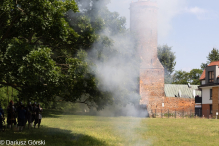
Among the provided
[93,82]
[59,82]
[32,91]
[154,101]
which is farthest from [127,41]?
[154,101]

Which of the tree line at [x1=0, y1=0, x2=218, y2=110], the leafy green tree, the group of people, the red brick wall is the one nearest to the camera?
the leafy green tree

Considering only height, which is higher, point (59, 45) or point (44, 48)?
point (59, 45)

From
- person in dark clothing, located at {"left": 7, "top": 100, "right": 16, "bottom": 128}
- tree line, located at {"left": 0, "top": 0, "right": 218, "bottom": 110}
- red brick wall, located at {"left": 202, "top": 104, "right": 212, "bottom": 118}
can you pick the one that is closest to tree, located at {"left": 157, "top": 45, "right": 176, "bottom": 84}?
tree line, located at {"left": 0, "top": 0, "right": 218, "bottom": 110}

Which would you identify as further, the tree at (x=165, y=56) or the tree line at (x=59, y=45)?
the tree at (x=165, y=56)

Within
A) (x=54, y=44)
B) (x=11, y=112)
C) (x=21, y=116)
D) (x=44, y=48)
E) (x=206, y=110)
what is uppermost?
(x=54, y=44)

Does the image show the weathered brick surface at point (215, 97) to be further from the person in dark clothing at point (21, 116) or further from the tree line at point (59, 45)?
the person in dark clothing at point (21, 116)

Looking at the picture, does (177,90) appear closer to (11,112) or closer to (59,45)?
(11,112)

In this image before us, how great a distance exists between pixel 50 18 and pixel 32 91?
16.1 feet

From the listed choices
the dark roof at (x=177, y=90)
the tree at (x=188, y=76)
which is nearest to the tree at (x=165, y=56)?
the dark roof at (x=177, y=90)

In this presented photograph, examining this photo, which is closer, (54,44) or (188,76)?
(54,44)

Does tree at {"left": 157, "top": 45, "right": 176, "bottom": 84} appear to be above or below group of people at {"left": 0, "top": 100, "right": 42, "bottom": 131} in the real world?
above

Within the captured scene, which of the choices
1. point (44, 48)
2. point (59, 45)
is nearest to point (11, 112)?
point (59, 45)

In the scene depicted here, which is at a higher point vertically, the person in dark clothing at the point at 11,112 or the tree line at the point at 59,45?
the tree line at the point at 59,45

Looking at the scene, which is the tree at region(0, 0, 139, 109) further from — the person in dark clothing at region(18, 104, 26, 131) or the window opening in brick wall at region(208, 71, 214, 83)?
the window opening in brick wall at region(208, 71, 214, 83)
